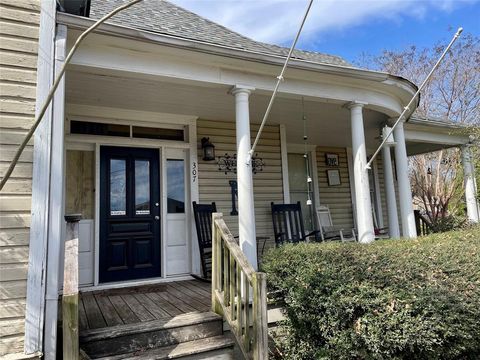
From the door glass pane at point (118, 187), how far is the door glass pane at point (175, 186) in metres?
0.59

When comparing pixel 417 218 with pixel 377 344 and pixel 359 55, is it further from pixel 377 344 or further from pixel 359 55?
pixel 359 55

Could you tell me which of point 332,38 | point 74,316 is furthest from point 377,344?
point 332,38

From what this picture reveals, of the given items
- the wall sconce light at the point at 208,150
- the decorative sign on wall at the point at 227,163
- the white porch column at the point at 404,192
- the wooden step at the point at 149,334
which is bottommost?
the wooden step at the point at 149,334

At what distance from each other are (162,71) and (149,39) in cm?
33

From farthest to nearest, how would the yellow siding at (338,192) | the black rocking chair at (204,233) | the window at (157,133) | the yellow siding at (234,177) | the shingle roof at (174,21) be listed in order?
the yellow siding at (338,192) → the yellow siding at (234,177) → the window at (157,133) → the black rocking chair at (204,233) → the shingle roof at (174,21)

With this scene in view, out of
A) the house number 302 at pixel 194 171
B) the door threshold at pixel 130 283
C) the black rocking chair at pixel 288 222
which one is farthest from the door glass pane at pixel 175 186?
the black rocking chair at pixel 288 222

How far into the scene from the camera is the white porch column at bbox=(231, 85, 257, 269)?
3455 mm

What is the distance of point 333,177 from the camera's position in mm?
7023

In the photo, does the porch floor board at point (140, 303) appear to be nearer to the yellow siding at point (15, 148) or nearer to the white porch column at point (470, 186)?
the yellow siding at point (15, 148)

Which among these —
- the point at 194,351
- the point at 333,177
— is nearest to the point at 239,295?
the point at 194,351

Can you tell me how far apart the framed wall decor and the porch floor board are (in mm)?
3716

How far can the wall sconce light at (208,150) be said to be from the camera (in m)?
4.97

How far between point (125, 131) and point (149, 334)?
2.80 m

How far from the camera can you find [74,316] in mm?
2104
